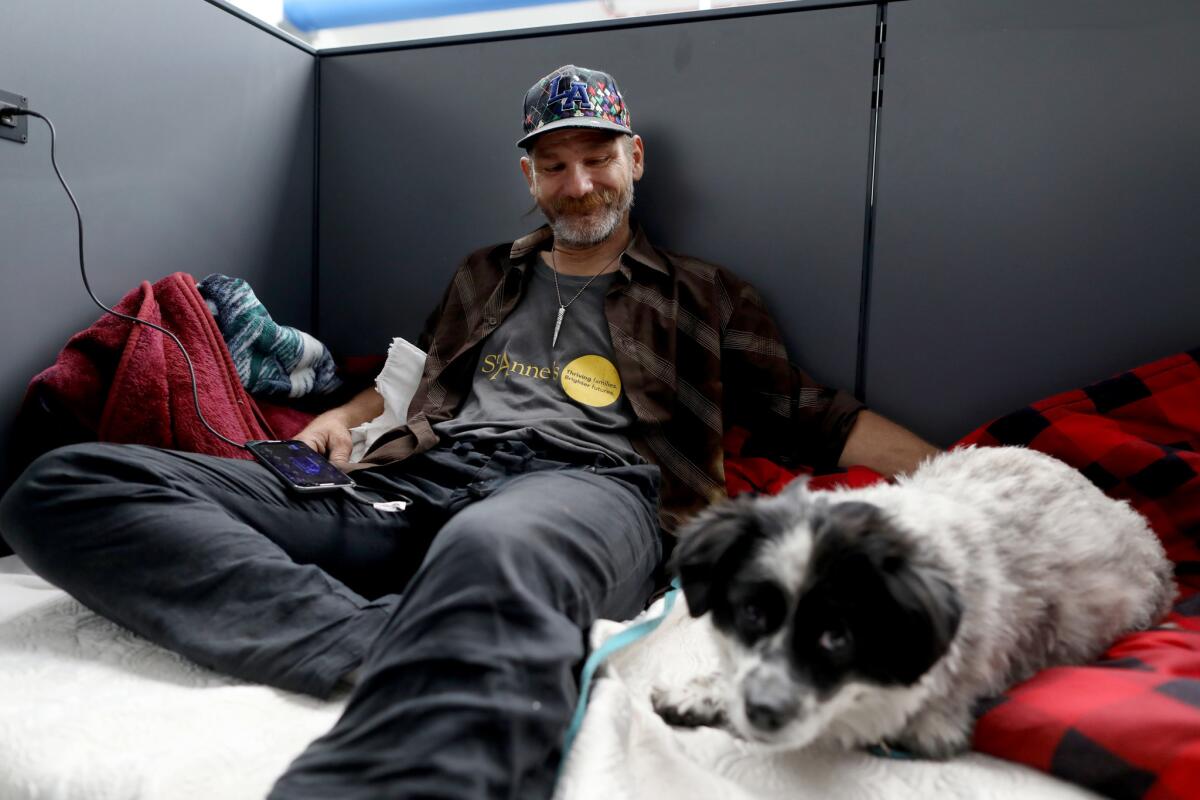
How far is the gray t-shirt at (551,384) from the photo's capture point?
5.15 feet

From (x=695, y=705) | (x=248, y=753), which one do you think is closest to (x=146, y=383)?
(x=248, y=753)

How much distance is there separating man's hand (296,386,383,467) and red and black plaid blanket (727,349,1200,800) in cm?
94

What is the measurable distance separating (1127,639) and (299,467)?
1467mm

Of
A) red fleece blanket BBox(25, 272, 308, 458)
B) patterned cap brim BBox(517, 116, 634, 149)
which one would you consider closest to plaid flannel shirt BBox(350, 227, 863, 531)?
patterned cap brim BBox(517, 116, 634, 149)

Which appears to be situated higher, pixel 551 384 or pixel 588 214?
pixel 588 214

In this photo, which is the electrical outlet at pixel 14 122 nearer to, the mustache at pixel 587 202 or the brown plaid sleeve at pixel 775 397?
the mustache at pixel 587 202

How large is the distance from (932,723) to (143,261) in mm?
1973

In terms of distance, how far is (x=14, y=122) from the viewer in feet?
5.12

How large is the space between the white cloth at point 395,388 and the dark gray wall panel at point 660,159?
1.19 ft

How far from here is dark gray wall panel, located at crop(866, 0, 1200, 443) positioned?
1.66 meters

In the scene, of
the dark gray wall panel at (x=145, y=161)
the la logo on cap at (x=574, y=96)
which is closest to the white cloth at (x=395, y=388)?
the dark gray wall panel at (x=145, y=161)

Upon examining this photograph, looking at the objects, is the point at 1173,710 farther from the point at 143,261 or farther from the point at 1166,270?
the point at 143,261

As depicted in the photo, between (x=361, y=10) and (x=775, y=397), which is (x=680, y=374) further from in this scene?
(x=361, y=10)

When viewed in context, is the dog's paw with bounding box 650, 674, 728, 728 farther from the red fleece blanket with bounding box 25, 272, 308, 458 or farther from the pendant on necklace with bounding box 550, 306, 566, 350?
the red fleece blanket with bounding box 25, 272, 308, 458
